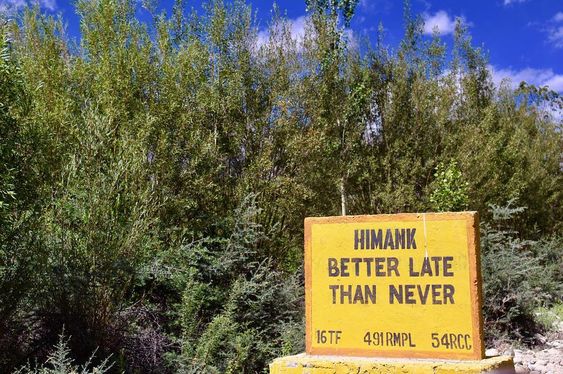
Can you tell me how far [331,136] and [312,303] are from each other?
8488 mm

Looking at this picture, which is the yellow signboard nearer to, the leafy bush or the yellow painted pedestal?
the yellow painted pedestal

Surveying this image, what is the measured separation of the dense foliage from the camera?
7.76 meters

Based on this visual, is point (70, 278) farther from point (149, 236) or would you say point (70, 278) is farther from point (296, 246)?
point (296, 246)

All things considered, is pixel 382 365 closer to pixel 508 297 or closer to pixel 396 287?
pixel 396 287

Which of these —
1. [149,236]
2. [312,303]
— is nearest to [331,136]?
[149,236]

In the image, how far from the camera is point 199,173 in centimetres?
1134

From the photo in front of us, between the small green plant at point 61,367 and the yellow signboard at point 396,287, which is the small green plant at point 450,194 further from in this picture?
the small green plant at point 61,367

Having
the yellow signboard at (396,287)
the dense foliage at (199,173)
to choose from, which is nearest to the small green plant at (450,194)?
the dense foliage at (199,173)

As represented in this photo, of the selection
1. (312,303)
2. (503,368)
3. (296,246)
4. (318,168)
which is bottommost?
(503,368)

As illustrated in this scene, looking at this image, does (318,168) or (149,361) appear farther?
(318,168)

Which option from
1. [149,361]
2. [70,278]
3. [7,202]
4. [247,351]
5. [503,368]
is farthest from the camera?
[247,351]

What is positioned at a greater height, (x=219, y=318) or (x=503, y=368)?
(x=219, y=318)

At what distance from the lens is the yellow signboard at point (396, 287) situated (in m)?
5.83

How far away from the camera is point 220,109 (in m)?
12.1
